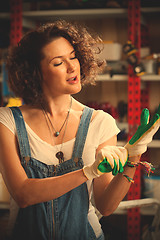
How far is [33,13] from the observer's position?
2.38 meters

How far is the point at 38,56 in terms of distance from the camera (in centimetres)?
100

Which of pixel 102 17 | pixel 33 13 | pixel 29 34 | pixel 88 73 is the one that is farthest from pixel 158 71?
pixel 29 34

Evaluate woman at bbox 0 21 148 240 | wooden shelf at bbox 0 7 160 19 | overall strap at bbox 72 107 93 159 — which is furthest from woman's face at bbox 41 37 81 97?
wooden shelf at bbox 0 7 160 19

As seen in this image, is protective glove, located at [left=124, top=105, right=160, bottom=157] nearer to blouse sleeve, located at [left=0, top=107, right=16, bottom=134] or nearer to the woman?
the woman

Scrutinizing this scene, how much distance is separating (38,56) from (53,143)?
268 millimetres

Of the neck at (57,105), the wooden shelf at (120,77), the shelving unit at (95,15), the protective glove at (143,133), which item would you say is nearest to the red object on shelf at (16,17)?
the shelving unit at (95,15)

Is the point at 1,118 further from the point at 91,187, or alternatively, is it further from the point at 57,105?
the point at 91,187

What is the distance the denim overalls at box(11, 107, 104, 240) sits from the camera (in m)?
0.94

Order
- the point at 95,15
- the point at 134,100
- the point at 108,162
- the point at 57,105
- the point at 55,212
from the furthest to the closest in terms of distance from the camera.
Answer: the point at 95,15 → the point at 134,100 → the point at 57,105 → the point at 55,212 → the point at 108,162

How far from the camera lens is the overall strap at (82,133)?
0.98m

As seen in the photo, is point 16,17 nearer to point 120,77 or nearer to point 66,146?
point 120,77

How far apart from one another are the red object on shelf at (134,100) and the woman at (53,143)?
1219 mm

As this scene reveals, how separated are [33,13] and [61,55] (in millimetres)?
1548

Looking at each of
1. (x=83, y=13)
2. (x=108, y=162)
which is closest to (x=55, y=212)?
(x=108, y=162)
